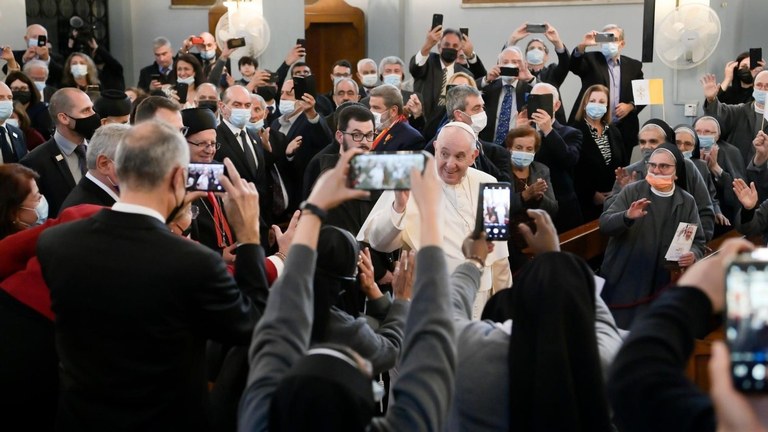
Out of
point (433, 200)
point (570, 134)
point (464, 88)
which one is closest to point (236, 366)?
point (433, 200)

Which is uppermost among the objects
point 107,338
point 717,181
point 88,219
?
point 88,219

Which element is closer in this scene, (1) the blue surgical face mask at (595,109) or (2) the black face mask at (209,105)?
(2) the black face mask at (209,105)

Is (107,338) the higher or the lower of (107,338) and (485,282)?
the higher

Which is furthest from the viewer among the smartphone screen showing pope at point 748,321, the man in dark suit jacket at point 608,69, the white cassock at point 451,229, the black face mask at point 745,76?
the black face mask at point 745,76

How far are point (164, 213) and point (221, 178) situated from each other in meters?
0.21

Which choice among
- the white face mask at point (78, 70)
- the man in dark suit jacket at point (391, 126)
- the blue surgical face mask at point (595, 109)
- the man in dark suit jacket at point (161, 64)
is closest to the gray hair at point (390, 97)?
the man in dark suit jacket at point (391, 126)

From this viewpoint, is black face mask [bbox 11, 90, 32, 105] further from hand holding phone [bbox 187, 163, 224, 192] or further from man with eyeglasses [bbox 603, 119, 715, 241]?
hand holding phone [bbox 187, 163, 224, 192]

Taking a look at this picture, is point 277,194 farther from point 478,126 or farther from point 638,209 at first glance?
point 638,209

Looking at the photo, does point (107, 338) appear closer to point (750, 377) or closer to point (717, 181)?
point (750, 377)

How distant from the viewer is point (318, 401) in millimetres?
1944

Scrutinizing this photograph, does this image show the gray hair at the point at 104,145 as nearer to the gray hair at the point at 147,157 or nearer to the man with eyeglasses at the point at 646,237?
the gray hair at the point at 147,157

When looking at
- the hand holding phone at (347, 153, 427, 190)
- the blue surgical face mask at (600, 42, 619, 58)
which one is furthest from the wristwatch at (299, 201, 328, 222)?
the blue surgical face mask at (600, 42, 619, 58)

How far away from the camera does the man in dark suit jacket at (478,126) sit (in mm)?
6070

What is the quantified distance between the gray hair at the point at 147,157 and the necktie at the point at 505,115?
573 centimetres
